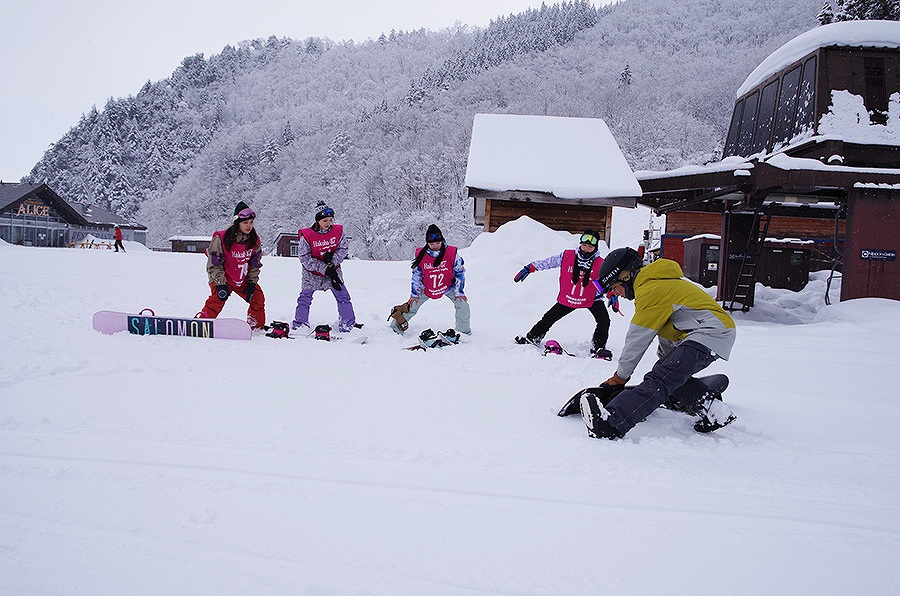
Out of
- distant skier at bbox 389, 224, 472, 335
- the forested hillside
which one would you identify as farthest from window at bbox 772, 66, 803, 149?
the forested hillside

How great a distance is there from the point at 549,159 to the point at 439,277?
11809 mm

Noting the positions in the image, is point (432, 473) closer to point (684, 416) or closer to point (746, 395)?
point (684, 416)

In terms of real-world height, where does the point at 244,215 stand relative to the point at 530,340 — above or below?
above

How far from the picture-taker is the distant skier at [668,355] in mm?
3326

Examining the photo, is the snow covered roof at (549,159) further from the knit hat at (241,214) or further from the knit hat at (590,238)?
the knit hat at (241,214)

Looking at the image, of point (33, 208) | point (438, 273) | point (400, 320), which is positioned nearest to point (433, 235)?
point (438, 273)

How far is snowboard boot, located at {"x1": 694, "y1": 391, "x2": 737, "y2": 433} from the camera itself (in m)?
3.53

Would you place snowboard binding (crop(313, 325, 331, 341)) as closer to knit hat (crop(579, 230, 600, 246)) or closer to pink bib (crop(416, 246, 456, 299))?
pink bib (crop(416, 246, 456, 299))

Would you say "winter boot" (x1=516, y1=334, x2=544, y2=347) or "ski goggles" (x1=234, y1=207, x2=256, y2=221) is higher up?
"ski goggles" (x1=234, y1=207, x2=256, y2=221)

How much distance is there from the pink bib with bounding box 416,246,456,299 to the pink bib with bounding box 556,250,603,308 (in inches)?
60.5

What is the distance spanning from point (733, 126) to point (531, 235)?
31.4 feet

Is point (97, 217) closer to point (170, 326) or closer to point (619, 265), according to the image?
point (170, 326)

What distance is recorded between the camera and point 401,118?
3029 inches

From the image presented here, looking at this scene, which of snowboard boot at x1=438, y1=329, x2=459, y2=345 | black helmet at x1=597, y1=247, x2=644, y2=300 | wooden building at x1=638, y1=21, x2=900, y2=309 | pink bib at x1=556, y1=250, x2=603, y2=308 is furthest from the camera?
wooden building at x1=638, y1=21, x2=900, y2=309
